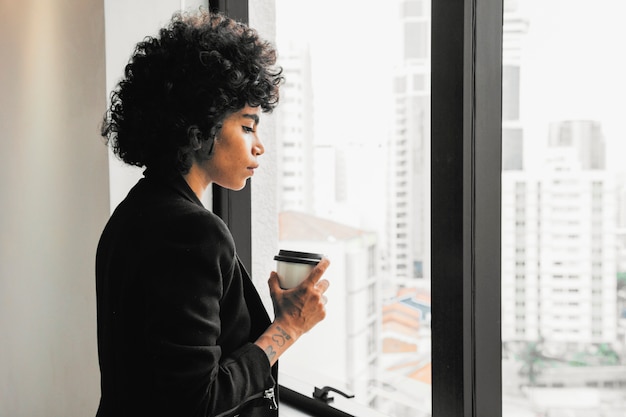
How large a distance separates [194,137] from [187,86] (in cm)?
9

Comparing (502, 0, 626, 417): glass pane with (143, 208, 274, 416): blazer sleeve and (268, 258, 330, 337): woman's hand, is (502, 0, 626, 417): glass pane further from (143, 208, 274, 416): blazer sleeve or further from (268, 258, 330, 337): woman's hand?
(143, 208, 274, 416): blazer sleeve

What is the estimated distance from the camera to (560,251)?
1208 mm

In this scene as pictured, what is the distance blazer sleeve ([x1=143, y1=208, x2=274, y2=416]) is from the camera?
101cm

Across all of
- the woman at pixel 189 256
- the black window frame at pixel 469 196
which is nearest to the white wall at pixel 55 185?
the woman at pixel 189 256

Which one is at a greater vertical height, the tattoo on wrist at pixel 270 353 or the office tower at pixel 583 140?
the office tower at pixel 583 140

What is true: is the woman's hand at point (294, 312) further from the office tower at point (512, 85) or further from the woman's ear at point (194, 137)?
the office tower at point (512, 85)

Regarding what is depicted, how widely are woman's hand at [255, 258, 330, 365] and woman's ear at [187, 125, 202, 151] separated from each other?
0.28 metres

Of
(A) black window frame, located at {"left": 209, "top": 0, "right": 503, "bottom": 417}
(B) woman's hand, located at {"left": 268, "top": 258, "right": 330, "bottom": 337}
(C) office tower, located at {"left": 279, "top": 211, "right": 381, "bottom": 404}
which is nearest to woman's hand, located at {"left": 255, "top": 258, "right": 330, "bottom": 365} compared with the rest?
(B) woman's hand, located at {"left": 268, "top": 258, "right": 330, "bottom": 337}

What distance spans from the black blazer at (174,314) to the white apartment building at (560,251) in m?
0.47

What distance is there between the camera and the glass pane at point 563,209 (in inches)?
44.8

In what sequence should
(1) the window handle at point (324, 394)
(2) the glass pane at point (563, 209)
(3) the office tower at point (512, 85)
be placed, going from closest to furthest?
(2) the glass pane at point (563, 209)
(3) the office tower at point (512, 85)
(1) the window handle at point (324, 394)

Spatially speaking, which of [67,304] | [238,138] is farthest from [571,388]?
[67,304]

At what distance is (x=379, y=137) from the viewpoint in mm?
1644

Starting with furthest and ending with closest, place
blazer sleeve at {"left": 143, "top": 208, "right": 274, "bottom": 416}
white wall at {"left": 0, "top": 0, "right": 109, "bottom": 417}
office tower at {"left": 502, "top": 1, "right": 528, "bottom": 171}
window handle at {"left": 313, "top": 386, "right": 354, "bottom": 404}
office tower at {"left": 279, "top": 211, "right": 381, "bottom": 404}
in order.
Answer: white wall at {"left": 0, "top": 0, "right": 109, "bottom": 417} → window handle at {"left": 313, "top": 386, "right": 354, "bottom": 404} → office tower at {"left": 279, "top": 211, "right": 381, "bottom": 404} → office tower at {"left": 502, "top": 1, "right": 528, "bottom": 171} → blazer sleeve at {"left": 143, "top": 208, "right": 274, "bottom": 416}
